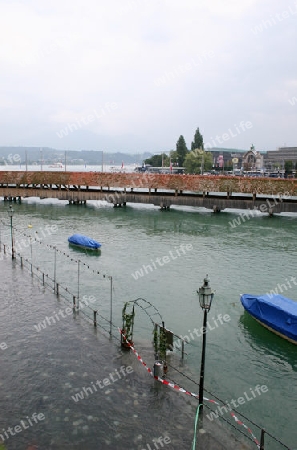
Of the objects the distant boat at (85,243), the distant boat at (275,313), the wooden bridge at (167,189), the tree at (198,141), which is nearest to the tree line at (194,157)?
the tree at (198,141)

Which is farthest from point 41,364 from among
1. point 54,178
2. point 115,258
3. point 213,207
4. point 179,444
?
point 54,178

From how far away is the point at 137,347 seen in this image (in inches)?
739

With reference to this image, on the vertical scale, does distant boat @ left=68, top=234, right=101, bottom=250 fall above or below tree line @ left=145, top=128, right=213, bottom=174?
below

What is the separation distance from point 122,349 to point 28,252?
82.4ft

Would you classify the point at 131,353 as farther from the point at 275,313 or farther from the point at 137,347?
the point at 275,313

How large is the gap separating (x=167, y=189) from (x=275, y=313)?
216ft

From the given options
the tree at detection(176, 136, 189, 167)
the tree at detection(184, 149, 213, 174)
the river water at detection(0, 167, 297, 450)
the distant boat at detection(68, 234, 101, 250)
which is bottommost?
the river water at detection(0, 167, 297, 450)

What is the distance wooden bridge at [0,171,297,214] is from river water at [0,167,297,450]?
31586 mm

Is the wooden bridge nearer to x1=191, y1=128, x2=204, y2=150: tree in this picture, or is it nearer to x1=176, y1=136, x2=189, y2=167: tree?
x1=191, y1=128, x2=204, y2=150: tree

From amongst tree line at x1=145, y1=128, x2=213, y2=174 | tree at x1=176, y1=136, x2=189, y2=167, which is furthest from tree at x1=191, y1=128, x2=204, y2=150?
tree at x1=176, y1=136, x2=189, y2=167

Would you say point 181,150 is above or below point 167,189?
above

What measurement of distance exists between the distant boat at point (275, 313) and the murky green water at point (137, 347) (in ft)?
2.27

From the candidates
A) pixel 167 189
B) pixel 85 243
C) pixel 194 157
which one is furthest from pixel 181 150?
pixel 85 243

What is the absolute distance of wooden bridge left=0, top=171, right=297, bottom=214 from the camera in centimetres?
7509
